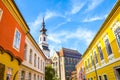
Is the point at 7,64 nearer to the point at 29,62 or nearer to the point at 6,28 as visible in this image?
the point at 6,28

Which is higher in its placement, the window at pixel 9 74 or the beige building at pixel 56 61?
the beige building at pixel 56 61

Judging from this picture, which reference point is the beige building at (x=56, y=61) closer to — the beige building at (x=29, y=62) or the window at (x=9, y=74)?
the beige building at (x=29, y=62)

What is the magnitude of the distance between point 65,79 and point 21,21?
50.0 meters

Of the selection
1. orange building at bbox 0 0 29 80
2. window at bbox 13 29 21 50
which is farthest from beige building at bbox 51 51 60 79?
orange building at bbox 0 0 29 80

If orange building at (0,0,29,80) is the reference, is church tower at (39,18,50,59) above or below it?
above

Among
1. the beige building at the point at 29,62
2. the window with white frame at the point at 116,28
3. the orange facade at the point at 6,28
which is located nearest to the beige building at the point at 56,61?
the beige building at the point at 29,62

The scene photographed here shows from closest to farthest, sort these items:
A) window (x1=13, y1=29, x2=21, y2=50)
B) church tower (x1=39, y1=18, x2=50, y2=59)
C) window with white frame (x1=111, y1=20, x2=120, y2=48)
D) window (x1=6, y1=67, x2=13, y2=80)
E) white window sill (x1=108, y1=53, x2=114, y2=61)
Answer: window (x1=6, y1=67, x2=13, y2=80) < window (x1=13, y1=29, x2=21, y2=50) < window with white frame (x1=111, y1=20, x2=120, y2=48) < white window sill (x1=108, y1=53, x2=114, y2=61) < church tower (x1=39, y1=18, x2=50, y2=59)

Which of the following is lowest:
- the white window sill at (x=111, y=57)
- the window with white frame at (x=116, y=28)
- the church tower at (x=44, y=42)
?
the white window sill at (x=111, y=57)

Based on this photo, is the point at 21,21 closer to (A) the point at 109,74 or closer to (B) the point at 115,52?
(B) the point at 115,52

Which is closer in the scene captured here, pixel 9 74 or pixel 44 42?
pixel 9 74

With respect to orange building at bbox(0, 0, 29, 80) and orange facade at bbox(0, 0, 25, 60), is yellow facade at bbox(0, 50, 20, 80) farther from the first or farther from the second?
orange facade at bbox(0, 0, 25, 60)

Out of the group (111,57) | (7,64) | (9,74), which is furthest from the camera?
(111,57)

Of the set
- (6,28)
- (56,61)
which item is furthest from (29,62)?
(56,61)

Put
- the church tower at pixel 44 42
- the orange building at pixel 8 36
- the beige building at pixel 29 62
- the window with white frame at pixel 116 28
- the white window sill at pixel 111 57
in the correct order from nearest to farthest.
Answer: the orange building at pixel 8 36, the window with white frame at pixel 116 28, the white window sill at pixel 111 57, the beige building at pixel 29 62, the church tower at pixel 44 42
